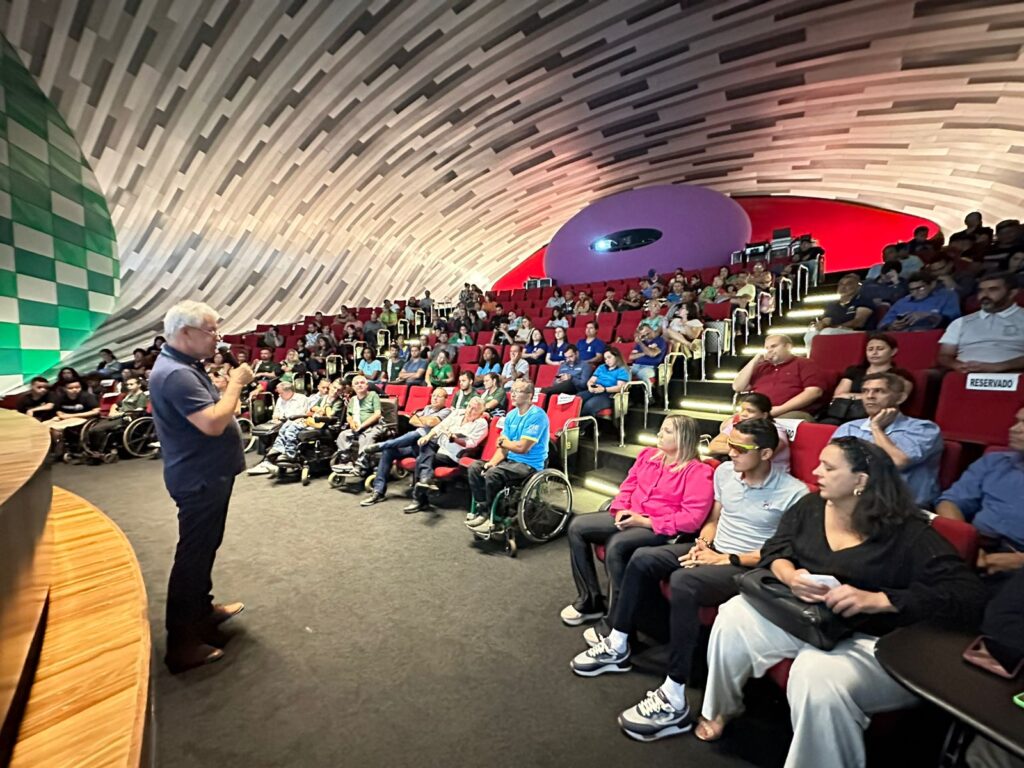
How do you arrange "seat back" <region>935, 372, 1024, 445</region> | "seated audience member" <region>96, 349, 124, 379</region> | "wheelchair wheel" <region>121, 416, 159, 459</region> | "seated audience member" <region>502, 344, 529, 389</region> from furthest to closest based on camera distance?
"seated audience member" <region>96, 349, 124, 379</region>
"wheelchair wheel" <region>121, 416, 159, 459</region>
"seated audience member" <region>502, 344, 529, 389</region>
"seat back" <region>935, 372, 1024, 445</region>

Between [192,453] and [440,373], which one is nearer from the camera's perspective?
[192,453]

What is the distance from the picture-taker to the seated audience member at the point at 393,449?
390 cm

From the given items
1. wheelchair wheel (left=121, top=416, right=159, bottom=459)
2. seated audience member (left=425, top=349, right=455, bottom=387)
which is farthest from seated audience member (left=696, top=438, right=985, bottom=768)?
wheelchair wheel (left=121, top=416, right=159, bottom=459)

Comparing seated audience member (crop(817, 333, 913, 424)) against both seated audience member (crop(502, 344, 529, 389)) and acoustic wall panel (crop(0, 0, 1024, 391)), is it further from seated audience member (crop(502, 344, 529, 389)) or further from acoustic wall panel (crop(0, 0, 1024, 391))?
acoustic wall panel (crop(0, 0, 1024, 391))

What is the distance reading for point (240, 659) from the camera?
6.17 feet

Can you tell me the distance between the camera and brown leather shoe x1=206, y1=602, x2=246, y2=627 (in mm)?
2030

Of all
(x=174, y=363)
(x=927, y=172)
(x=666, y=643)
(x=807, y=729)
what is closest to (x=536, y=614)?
(x=666, y=643)

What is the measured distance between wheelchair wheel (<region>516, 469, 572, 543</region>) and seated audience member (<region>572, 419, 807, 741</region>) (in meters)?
0.96

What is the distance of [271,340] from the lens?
350 inches

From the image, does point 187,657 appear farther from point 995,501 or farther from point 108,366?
point 108,366

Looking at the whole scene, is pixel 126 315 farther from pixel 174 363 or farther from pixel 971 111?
pixel 971 111

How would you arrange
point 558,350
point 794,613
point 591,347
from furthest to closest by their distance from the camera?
1. point 558,350
2. point 591,347
3. point 794,613

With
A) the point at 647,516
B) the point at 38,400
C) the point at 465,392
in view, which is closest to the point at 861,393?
the point at 647,516

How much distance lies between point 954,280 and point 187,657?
18.8 ft
